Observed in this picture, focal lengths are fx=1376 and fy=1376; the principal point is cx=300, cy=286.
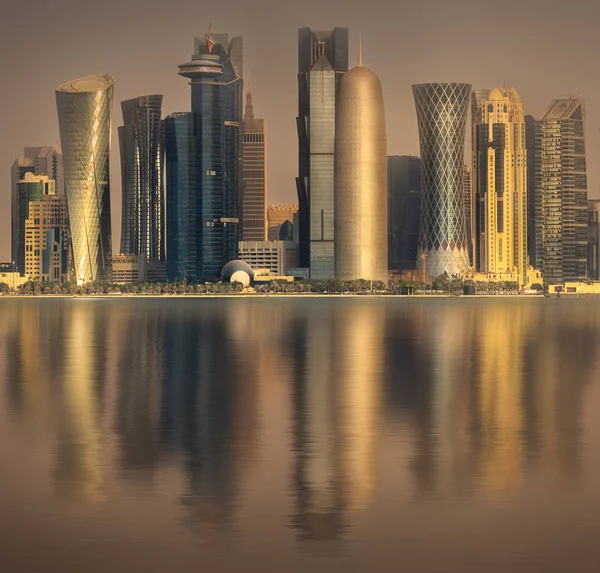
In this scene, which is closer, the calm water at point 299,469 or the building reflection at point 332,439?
the calm water at point 299,469

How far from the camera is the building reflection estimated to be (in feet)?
158

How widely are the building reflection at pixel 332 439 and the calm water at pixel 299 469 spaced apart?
0.14 meters

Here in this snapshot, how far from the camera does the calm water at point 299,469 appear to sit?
4216 centimetres

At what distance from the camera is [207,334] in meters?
189

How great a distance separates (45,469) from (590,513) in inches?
910

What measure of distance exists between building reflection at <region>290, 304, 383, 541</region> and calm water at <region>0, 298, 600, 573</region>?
14 centimetres

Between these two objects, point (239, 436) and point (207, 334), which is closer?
point (239, 436)

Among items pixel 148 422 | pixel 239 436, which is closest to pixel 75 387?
pixel 148 422

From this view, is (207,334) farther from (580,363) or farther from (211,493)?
(211,493)

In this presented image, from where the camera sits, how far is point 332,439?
67750mm

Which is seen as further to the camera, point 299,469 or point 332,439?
point 332,439

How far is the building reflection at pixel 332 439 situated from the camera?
48.2 m

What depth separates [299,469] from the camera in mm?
58188

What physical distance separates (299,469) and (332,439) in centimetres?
970
